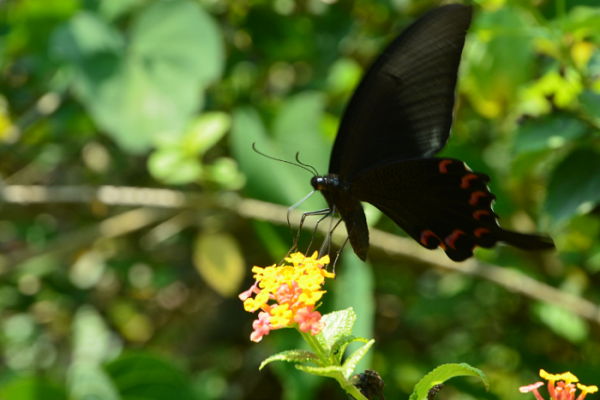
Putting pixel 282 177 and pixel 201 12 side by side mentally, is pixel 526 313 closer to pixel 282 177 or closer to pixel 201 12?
pixel 282 177

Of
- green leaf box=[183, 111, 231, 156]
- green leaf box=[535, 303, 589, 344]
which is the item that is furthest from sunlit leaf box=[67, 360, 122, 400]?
green leaf box=[535, 303, 589, 344]

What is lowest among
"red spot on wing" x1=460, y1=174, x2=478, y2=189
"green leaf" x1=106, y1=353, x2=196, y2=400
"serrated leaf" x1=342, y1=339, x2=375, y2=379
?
"green leaf" x1=106, y1=353, x2=196, y2=400

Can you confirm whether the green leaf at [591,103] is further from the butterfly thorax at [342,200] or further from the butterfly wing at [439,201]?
the butterfly thorax at [342,200]

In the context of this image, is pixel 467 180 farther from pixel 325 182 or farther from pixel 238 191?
pixel 238 191

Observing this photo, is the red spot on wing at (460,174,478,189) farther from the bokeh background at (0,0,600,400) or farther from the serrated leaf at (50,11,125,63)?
the serrated leaf at (50,11,125,63)

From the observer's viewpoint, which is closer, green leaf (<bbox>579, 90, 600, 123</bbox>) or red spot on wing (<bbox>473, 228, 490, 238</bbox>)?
red spot on wing (<bbox>473, 228, 490, 238</bbox>)

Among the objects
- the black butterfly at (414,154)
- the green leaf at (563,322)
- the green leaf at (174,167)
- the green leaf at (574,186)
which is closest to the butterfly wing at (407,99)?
the black butterfly at (414,154)
